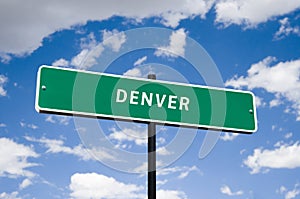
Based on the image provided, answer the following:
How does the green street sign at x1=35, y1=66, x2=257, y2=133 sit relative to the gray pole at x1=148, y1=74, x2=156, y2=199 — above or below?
above

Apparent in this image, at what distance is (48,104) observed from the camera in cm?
254

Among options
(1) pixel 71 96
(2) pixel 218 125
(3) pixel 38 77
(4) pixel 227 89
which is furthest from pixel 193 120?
(3) pixel 38 77

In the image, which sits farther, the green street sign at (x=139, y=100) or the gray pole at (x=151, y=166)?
the green street sign at (x=139, y=100)

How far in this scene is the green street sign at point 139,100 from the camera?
8.52ft

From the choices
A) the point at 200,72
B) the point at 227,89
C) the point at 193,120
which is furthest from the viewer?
the point at 227,89

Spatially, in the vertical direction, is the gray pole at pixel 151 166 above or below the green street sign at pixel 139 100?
below

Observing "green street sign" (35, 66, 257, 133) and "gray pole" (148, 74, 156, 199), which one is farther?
"green street sign" (35, 66, 257, 133)

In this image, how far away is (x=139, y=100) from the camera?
2.71m

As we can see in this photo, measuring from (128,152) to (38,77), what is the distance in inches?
28.2

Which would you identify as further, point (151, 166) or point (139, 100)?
point (139, 100)

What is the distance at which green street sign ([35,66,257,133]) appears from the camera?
2596mm

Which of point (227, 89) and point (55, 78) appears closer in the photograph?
point (55, 78)

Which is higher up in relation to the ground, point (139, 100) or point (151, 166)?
point (139, 100)

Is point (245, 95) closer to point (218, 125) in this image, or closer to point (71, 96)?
point (218, 125)
